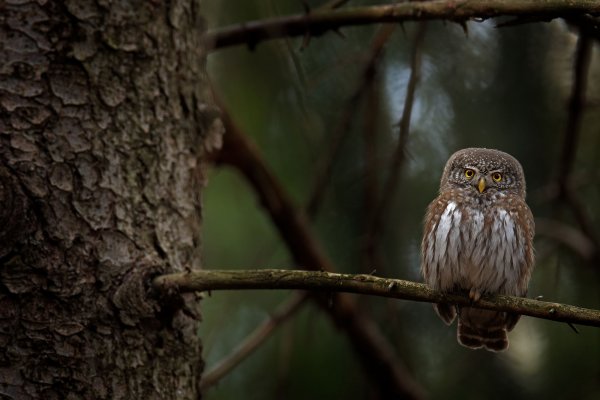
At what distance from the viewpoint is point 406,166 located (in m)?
4.00

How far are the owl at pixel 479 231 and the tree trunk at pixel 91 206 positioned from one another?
0.88 meters

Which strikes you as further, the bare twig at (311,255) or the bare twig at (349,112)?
the bare twig at (311,255)

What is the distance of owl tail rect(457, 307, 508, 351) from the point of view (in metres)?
3.08

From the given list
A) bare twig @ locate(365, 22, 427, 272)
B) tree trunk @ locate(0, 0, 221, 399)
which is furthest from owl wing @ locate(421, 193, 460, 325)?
tree trunk @ locate(0, 0, 221, 399)

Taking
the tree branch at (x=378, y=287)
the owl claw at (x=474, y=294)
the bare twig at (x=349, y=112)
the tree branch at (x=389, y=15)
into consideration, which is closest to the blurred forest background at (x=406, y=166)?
the bare twig at (x=349, y=112)

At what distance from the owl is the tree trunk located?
0.88 metres

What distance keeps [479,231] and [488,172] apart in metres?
0.22

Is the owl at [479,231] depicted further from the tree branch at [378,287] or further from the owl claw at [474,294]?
the tree branch at [378,287]

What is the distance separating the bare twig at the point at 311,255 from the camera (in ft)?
11.9

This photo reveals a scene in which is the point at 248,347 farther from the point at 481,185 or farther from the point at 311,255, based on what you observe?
the point at 481,185

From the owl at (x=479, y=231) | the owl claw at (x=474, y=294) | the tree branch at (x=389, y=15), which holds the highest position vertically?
the tree branch at (x=389, y=15)

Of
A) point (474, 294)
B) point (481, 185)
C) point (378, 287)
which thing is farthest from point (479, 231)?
point (378, 287)

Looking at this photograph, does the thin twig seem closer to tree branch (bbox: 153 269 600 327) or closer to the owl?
the owl

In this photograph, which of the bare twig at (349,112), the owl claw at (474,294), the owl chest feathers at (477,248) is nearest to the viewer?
the owl claw at (474,294)
